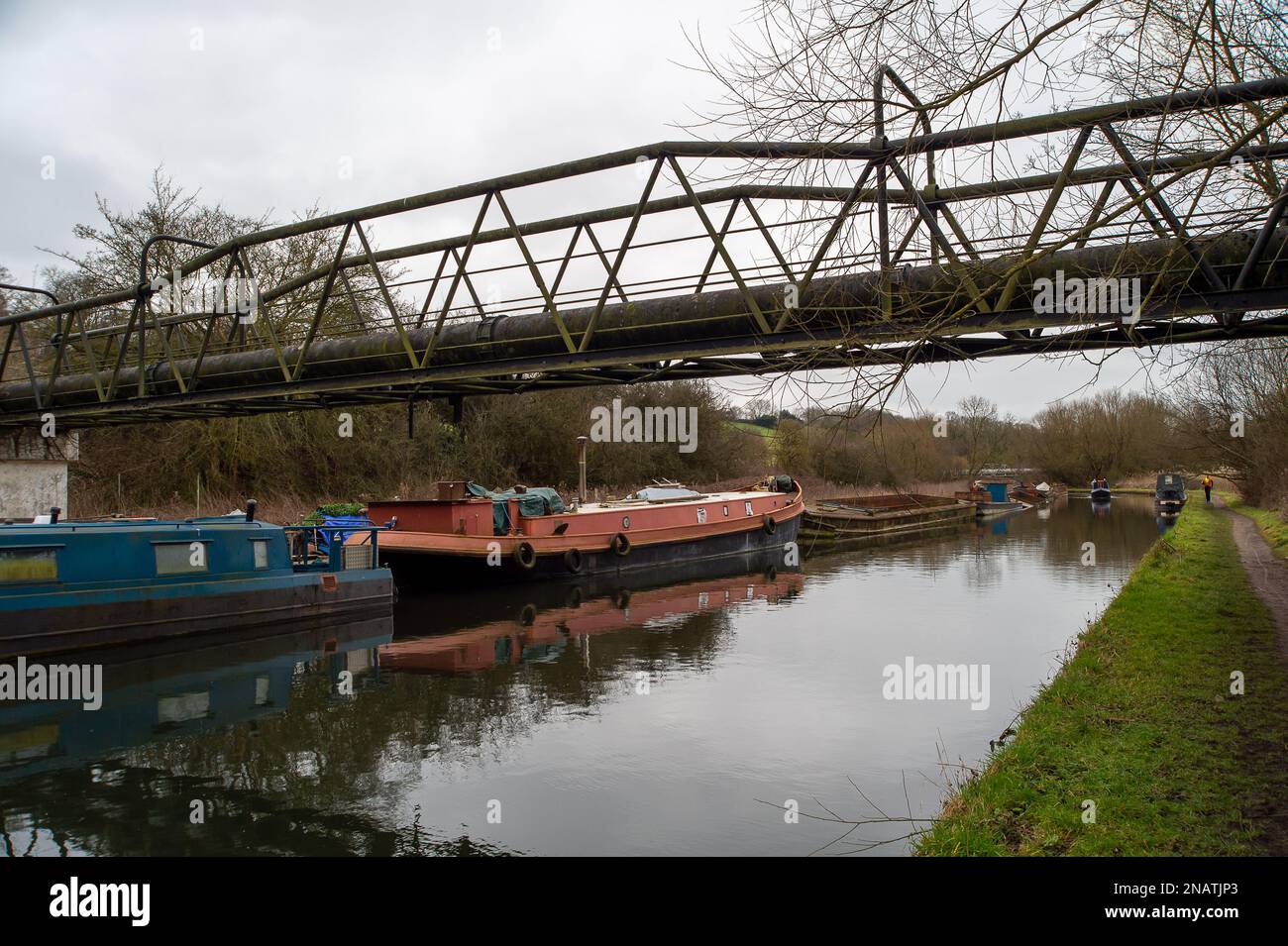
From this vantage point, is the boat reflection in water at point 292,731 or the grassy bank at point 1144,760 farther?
the boat reflection in water at point 292,731

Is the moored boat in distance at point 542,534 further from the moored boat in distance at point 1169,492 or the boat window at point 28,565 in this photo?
the moored boat in distance at point 1169,492

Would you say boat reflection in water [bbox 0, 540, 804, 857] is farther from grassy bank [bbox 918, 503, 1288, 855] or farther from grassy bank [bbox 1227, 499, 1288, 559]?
grassy bank [bbox 1227, 499, 1288, 559]

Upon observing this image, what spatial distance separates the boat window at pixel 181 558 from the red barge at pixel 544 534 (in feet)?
15.4

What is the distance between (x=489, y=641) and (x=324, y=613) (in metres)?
3.03

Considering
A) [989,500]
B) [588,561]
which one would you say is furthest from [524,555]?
[989,500]

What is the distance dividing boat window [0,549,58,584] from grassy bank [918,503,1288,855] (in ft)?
38.0

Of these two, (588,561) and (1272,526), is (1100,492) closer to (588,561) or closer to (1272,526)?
(1272,526)

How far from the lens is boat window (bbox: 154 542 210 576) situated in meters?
13.5

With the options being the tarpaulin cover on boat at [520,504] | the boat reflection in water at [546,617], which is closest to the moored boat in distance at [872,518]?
the boat reflection in water at [546,617]

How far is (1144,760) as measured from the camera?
646cm

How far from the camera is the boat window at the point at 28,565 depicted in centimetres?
1195
